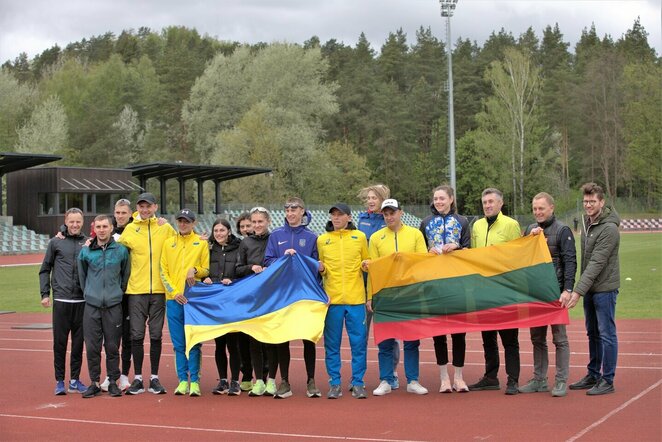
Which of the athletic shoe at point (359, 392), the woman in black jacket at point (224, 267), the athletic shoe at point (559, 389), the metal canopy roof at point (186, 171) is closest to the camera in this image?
the athletic shoe at point (559, 389)

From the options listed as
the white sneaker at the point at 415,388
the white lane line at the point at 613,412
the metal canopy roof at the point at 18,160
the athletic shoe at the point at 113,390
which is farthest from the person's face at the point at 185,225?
the metal canopy roof at the point at 18,160

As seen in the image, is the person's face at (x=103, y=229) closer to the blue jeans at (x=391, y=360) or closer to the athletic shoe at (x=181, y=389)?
the athletic shoe at (x=181, y=389)

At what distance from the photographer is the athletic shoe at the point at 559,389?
29.4 feet

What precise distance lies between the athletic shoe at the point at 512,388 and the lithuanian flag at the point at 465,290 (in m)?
0.58

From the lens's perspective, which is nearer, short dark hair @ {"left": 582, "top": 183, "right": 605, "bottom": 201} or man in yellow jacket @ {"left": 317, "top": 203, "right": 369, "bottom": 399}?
short dark hair @ {"left": 582, "top": 183, "right": 605, "bottom": 201}

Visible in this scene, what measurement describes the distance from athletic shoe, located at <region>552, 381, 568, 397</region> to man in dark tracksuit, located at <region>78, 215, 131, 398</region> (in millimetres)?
4639

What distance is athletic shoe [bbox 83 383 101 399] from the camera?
9.88 meters

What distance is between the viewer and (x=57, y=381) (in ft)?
33.4

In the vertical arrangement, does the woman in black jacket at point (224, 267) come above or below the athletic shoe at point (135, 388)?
above

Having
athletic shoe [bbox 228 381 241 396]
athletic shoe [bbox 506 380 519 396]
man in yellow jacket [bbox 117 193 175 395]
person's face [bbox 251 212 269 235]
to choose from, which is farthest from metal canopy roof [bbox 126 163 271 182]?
athletic shoe [bbox 506 380 519 396]

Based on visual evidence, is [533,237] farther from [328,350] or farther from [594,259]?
[328,350]

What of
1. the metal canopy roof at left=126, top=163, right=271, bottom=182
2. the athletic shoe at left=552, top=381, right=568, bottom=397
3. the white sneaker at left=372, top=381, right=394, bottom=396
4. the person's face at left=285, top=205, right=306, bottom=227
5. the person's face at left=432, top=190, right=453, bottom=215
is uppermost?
the metal canopy roof at left=126, top=163, right=271, bottom=182

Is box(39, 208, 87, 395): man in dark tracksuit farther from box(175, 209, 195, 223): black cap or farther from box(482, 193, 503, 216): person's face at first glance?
box(482, 193, 503, 216): person's face

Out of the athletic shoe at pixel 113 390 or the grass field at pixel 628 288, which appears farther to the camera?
the grass field at pixel 628 288
